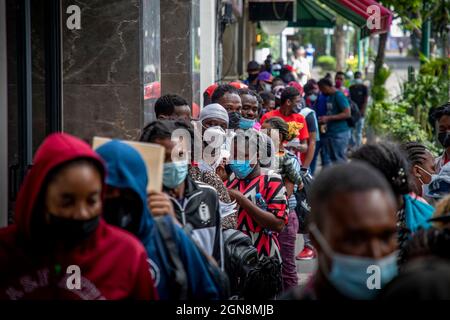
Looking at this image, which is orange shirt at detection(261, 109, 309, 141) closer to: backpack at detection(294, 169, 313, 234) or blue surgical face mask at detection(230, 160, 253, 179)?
backpack at detection(294, 169, 313, 234)

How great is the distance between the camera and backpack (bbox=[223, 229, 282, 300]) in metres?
5.62

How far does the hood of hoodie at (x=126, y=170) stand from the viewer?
377 cm

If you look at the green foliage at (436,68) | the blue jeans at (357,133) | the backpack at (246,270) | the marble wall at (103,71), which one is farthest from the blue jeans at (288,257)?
the blue jeans at (357,133)

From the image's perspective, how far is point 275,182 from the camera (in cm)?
668

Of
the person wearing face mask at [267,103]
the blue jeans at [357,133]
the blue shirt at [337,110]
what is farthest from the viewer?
the blue jeans at [357,133]

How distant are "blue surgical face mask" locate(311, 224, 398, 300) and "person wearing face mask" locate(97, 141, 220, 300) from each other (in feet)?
2.98

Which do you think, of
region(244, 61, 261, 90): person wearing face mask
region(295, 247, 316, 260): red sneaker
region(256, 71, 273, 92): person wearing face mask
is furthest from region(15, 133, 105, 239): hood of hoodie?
region(244, 61, 261, 90): person wearing face mask

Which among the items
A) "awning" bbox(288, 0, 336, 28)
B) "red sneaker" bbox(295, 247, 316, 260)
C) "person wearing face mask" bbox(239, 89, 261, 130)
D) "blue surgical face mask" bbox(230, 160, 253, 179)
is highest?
"awning" bbox(288, 0, 336, 28)

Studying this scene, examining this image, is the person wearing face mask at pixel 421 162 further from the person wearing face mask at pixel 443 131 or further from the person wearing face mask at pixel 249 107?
the person wearing face mask at pixel 249 107

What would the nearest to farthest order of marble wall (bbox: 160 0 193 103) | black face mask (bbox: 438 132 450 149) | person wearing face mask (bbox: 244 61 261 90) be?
black face mask (bbox: 438 132 450 149), marble wall (bbox: 160 0 193 103), person wearing face mask (bbox: 244 61 261 90)

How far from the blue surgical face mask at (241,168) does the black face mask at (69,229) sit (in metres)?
3.05


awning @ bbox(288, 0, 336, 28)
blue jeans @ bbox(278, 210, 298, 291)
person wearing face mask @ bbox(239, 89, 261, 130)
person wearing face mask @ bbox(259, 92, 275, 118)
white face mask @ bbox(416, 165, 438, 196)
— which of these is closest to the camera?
white face mask @ bbox(416, 165, 438, 196)
